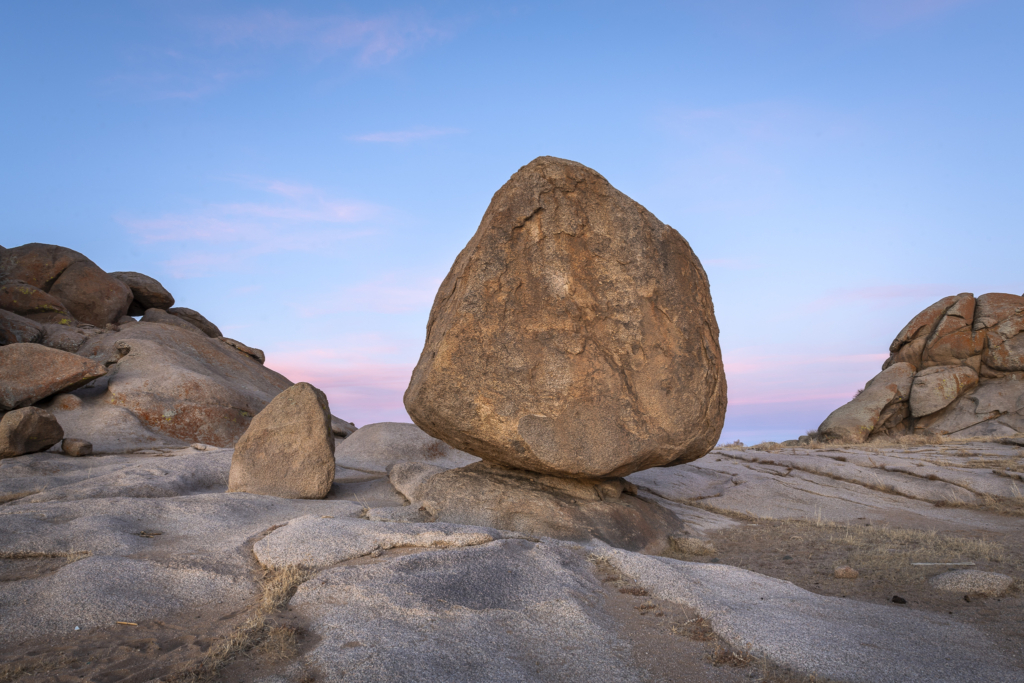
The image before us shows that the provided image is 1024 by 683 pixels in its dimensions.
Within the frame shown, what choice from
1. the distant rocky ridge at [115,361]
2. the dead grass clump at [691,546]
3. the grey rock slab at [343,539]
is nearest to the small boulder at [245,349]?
the distant rocky ridge at [115,361]

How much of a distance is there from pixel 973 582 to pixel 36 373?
53.4ft

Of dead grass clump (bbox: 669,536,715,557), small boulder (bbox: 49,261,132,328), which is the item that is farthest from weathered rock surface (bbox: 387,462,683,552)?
small boulder (bbox: 49,261,132,328)

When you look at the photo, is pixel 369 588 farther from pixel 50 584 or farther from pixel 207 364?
pixel 207 364

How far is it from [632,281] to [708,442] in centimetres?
218

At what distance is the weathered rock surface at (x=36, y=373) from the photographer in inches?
491

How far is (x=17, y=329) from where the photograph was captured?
15.1m

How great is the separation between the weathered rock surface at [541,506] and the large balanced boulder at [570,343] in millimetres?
429

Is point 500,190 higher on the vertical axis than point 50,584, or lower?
higher

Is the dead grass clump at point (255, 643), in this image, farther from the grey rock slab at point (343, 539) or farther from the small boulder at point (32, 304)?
the small boulder at point (32, 304)

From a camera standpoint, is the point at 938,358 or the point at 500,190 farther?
the point at 938,358

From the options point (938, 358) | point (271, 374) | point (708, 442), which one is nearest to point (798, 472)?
point (708, 442)

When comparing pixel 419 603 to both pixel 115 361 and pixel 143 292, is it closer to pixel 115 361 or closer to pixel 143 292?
pixel 115 361

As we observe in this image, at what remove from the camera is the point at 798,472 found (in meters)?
10.8

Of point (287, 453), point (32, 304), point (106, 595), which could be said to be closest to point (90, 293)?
point (32, 304)
